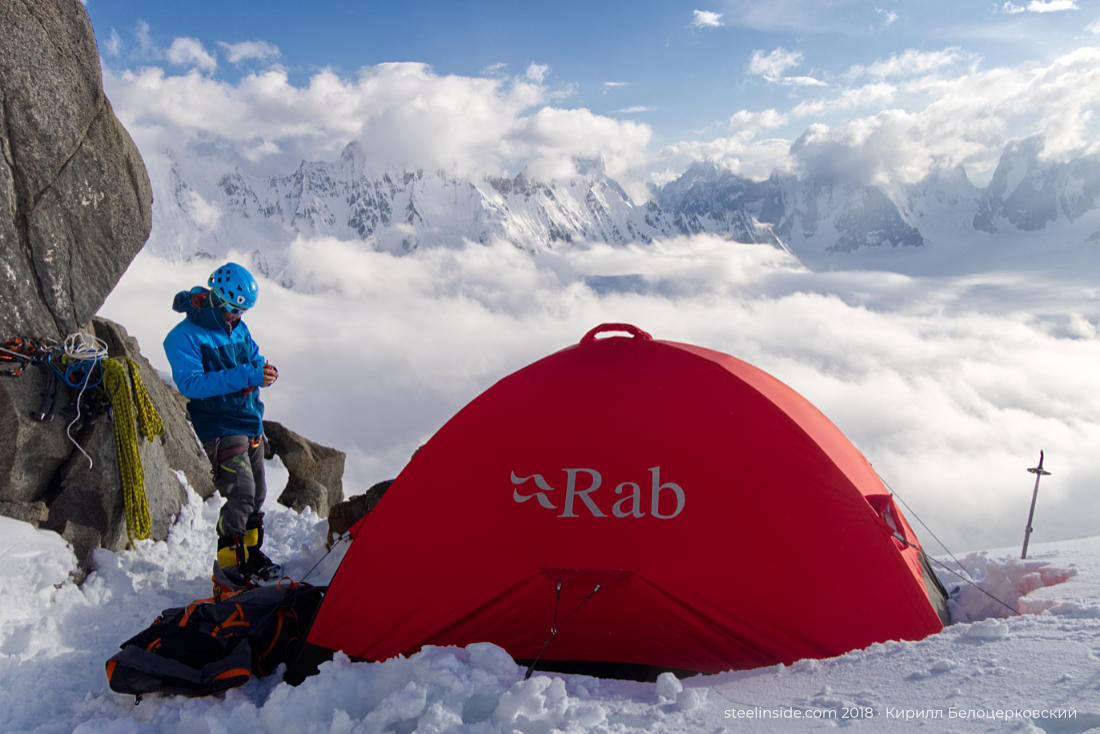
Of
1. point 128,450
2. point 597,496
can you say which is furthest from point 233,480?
point 597,496

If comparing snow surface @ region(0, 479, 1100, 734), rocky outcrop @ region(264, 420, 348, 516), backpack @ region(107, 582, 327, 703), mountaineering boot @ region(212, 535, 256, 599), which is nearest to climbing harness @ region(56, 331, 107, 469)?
mountaineering boot @ region(212, 535, 256, 599)

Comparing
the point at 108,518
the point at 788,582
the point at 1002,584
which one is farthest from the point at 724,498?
the point at 108,518

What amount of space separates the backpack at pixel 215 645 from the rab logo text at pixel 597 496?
1782 millimetres

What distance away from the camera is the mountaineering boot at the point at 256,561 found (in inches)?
232

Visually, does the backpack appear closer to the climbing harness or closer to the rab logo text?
the rab logo text

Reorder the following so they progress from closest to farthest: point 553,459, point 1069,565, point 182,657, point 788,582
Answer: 1. point 182,657
2. point 788,582
3. point 553,459
4. point 1069,565

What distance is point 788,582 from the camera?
419 centimetres

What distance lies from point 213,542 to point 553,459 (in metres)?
4.61

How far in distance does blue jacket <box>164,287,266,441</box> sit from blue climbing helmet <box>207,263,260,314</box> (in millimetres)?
107

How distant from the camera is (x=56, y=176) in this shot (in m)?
6.68

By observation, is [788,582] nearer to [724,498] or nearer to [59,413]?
[724,498]

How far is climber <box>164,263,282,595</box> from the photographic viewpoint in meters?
5.47

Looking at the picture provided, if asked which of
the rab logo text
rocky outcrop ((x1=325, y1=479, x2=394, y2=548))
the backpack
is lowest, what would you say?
the backpack

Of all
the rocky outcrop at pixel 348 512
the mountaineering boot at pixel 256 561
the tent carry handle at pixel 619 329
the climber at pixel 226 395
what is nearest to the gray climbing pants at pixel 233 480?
the climber at pixel 226 395
